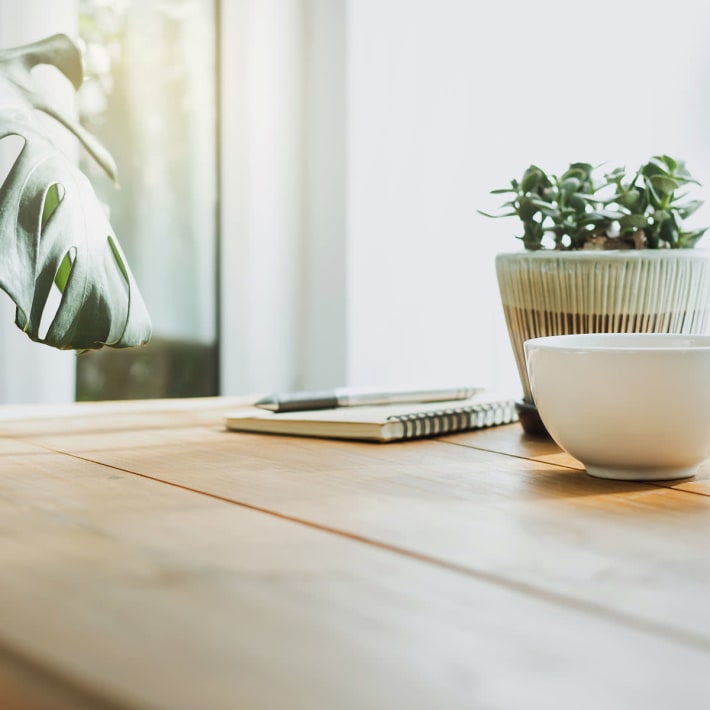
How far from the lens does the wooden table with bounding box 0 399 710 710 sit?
1.01 feet

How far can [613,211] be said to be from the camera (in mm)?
864

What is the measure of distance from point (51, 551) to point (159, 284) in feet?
5.68

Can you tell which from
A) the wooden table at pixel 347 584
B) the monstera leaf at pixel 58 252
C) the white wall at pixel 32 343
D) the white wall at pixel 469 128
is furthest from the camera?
the white wall at pixel 32 343

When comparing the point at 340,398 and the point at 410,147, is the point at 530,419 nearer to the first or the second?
the point at 340,398

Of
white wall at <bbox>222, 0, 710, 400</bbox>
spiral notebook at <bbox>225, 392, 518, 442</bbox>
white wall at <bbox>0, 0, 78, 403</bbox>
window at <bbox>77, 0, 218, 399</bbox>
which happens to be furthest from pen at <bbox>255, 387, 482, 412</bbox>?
window at <bbox>77, 0, 218, 399</bbox>

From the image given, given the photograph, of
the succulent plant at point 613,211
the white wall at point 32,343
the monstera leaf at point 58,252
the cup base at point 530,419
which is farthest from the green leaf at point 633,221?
the white wall at point 32,343

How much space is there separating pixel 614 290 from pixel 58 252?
0.47 metres

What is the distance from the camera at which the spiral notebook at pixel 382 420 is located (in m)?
0.82

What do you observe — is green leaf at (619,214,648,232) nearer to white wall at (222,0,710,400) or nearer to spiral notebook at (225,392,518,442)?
spiral notebook at (225,392,518,442)

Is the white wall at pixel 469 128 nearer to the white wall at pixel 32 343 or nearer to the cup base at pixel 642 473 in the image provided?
the white wall at pixel 32 343

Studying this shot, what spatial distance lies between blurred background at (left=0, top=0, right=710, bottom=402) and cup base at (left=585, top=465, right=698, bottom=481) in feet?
2.99

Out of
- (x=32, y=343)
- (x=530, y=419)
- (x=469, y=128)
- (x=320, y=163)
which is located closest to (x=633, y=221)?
(x=530, y=419)

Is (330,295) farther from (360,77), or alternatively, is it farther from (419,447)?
(419,447)

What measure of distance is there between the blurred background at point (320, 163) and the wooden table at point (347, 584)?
102cm
